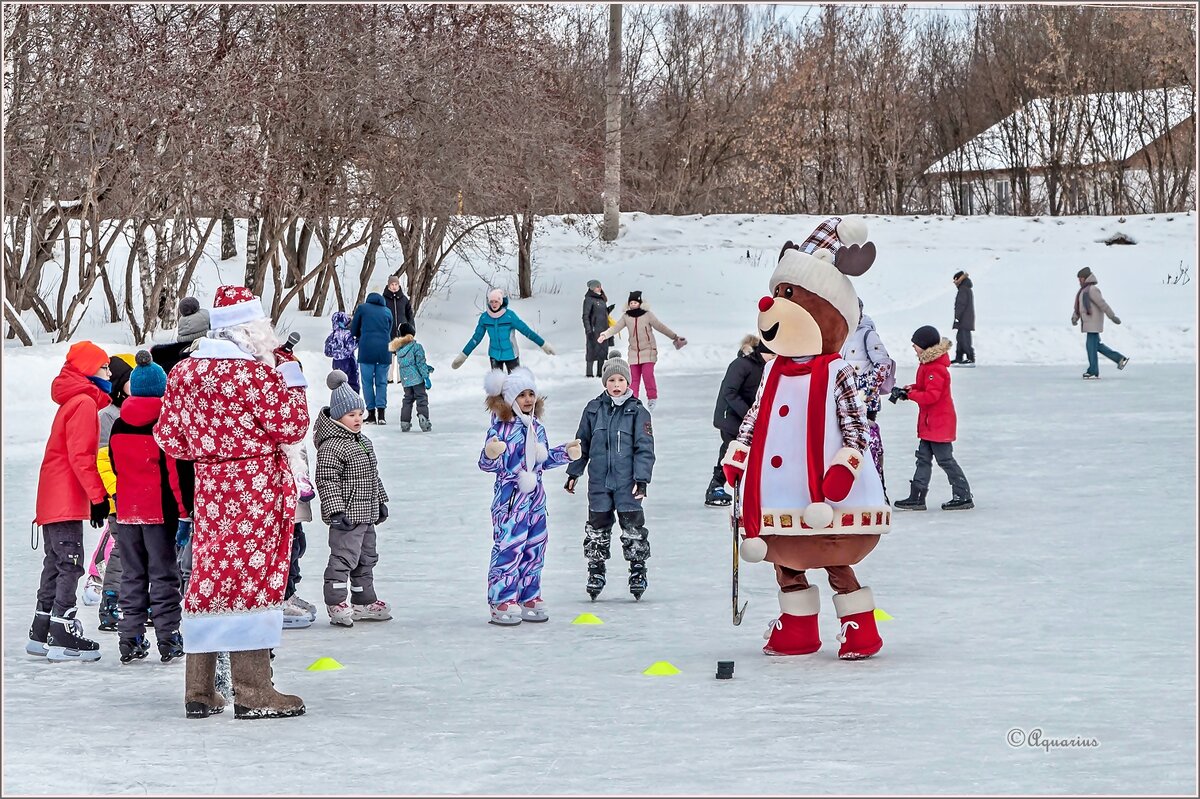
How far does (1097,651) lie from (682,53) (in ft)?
112

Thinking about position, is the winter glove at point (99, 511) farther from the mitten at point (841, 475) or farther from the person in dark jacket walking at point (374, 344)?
the person in dark jacket walking at point (374, 344)

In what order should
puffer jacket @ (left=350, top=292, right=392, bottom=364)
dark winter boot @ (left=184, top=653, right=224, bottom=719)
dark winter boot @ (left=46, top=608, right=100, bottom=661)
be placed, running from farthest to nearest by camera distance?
puffer jacket @ (left=350, top=292, right=392, bottom=364) → dark winter boot @ (left=46, top=608, right=100, bottom=661) → dark winter boot @ (left=184, top=653, right=224, bottom=719)

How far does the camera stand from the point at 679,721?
5.53 m

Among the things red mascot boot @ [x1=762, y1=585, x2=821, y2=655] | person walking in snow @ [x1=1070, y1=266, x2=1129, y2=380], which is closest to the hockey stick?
red mascot boot @ [x1=762, y1=585, x2=821, y2=655]

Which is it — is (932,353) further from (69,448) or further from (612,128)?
(612,128)

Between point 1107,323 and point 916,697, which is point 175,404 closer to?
point 916,697

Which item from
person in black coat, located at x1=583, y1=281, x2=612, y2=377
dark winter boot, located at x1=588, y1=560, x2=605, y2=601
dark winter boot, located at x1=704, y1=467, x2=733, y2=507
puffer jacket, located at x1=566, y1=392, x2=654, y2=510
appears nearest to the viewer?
puffer jacket, located at x1=566, y1=392, x2=654, y2=510

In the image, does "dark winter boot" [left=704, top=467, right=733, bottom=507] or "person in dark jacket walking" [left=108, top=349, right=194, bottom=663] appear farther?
"dark winter boot" [left=704, top=467, right=733, bottom=507]

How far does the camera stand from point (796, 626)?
6766 mm

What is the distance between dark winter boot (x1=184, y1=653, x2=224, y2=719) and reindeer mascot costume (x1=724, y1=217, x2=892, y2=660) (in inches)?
88.3

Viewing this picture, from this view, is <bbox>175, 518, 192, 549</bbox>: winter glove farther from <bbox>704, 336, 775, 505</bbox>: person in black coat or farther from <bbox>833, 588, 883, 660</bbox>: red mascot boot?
<bbox>704, 336, 775, 505</bbox>: person in black coat

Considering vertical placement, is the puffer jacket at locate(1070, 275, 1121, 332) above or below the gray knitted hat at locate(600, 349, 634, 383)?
above

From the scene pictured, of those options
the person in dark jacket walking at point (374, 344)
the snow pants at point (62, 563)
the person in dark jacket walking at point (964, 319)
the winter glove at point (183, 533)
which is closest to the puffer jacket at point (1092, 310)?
the person in dark jacket walking at point (964, 319)

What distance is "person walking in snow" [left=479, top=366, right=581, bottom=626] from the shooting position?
7574mm
